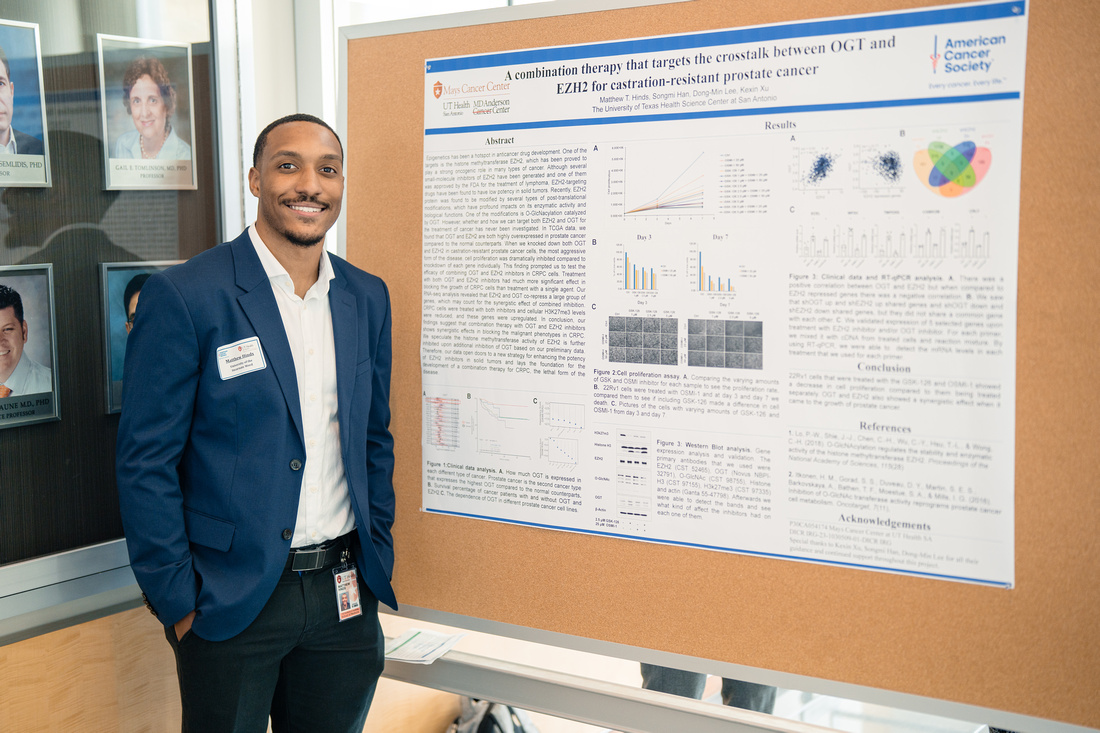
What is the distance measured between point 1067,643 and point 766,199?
102 cm

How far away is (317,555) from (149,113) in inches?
51.4

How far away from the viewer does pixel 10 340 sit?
169 cm

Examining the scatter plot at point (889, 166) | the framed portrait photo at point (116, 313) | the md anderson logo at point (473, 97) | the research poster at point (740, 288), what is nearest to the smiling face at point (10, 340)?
the framed portrait photo at point (116, 313)

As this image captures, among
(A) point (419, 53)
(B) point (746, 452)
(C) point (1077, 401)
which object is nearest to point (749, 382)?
(B) point (746, 452)

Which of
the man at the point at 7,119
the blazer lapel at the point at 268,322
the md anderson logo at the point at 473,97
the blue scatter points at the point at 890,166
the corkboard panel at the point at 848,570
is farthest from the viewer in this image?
the md anderson logo at the point at 473,97

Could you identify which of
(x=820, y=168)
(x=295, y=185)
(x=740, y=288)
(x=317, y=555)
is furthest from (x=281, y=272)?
(x=820, y=168)

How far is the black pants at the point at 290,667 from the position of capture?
152cm

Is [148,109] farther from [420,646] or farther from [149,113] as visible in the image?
[420,646]

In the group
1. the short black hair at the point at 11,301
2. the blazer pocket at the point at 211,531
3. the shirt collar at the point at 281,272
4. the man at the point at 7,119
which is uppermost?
the man at the point at 7,119

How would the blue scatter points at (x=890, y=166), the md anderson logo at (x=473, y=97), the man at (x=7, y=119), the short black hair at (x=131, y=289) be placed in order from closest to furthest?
1. the blue scatter points at (x=890, y=166)
2. the man at (x=7, y=119)
3. the md anderson logo at (x=473, y=97)
4. the short black hair at (x=131, y=289)

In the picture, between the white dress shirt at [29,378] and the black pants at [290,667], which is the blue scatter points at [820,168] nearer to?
the black pants at [290,667]

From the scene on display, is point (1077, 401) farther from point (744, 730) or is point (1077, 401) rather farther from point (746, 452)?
point (744, 730)

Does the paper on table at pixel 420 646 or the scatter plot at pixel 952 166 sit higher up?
the scatter plot at pixel 952 166

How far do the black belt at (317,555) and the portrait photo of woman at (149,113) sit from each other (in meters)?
1.16
